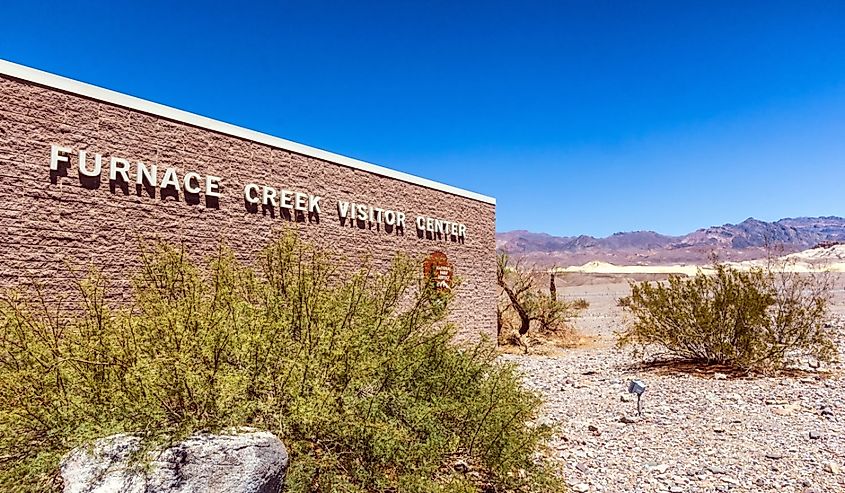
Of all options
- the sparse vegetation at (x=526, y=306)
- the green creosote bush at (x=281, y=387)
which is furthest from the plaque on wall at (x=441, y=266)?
the green creosote bush at (x=281, y=387)

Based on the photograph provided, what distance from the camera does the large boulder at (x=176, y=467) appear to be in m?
3.67

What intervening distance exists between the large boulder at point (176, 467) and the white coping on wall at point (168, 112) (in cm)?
558

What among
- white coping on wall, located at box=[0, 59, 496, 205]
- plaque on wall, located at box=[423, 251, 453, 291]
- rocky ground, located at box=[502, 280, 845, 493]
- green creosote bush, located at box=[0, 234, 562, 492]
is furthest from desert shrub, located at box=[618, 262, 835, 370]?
green creosote bush, located at box=[0, 234, 562, 492]

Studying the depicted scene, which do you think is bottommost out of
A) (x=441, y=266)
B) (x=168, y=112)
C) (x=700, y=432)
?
(x=700, y=432)

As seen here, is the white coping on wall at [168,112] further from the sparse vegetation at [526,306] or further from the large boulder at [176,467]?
the sparse vegetation at [526,306]

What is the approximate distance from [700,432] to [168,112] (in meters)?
7.87

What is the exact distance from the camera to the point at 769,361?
39.2ft

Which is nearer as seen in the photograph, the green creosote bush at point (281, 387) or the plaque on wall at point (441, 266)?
the green creosote bush at point (281, 387)

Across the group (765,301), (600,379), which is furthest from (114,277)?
(765,301)

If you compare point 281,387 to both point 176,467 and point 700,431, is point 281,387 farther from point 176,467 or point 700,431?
point 700,431

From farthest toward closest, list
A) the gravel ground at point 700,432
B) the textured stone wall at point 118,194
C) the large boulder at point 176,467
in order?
the textured stone wall at point 118,194 < the gravel ground at point 700,432 < the large boulder at point 176,467

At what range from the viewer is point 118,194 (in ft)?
27.5

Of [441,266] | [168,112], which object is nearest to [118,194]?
[168,112]

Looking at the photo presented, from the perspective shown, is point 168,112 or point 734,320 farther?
point 734,320
